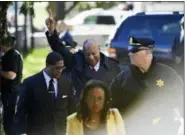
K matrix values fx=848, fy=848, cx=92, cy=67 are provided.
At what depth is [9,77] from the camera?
8.05 m

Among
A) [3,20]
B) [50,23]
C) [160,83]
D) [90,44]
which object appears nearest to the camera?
[160,83]

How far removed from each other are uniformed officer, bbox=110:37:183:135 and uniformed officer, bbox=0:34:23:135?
957mm

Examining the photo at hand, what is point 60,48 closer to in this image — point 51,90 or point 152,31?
point 51,90

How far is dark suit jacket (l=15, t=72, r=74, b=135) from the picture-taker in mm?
7746

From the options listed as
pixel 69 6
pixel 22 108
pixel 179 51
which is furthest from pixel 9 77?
pixel 179 51

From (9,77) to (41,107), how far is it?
49 centimetres

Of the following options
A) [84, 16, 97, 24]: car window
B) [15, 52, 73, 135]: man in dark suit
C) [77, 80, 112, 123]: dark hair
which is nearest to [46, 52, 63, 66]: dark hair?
[15, 52, 73, 135]: man in dark suit

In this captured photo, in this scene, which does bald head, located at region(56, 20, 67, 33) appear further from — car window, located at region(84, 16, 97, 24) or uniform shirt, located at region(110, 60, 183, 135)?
uniform shirt, located at region(110, 60, 183, 135)

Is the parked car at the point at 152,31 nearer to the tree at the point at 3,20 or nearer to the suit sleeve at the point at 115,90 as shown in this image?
the suit sleeve at the point at 115,90

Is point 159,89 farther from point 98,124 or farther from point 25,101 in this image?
point 25,101

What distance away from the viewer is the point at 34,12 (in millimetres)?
8211

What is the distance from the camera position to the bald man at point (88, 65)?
25.5 ft

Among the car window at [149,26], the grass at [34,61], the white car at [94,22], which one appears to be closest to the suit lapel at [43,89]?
the grass at [34,61]

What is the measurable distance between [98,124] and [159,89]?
0.64 metres
